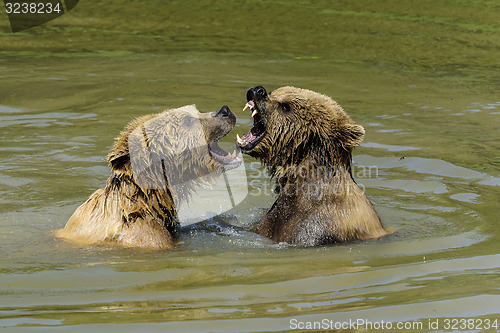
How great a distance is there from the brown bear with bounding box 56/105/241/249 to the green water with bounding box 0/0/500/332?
0.90 feet

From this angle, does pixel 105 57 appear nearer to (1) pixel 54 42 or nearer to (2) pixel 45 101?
(1) pixel 54 42

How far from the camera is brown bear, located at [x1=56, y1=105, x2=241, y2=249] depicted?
805 centimetres

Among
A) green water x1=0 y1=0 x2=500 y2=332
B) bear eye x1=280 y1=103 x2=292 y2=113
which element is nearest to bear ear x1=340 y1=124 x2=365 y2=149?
bear eye x1=280 y1=103 x2=292 y2=113

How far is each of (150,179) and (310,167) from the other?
1655mm

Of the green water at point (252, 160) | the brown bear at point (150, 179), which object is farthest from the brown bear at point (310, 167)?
the brown bear at point (150, 179)

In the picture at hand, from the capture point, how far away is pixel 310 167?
26.8 feet

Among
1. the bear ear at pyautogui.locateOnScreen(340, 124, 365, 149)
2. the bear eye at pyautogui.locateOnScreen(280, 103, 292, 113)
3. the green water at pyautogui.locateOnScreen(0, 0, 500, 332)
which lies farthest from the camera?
the bear eye at pyautogui.locateOnScreen(280, 103, 292, 113)

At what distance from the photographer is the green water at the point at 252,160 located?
641 centimetres

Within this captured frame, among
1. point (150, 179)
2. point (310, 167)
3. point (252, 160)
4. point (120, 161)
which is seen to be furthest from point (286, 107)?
point (252, 160)

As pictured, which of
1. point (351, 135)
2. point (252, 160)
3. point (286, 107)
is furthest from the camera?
point (252, 160)

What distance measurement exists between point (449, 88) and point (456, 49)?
2.54 metres

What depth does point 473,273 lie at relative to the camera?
7059 mm

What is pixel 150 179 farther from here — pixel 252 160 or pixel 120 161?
pixel 252 160

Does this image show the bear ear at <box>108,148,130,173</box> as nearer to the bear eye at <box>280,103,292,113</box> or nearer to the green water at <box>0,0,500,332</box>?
the green water at <box>0,0,500,332</box>
